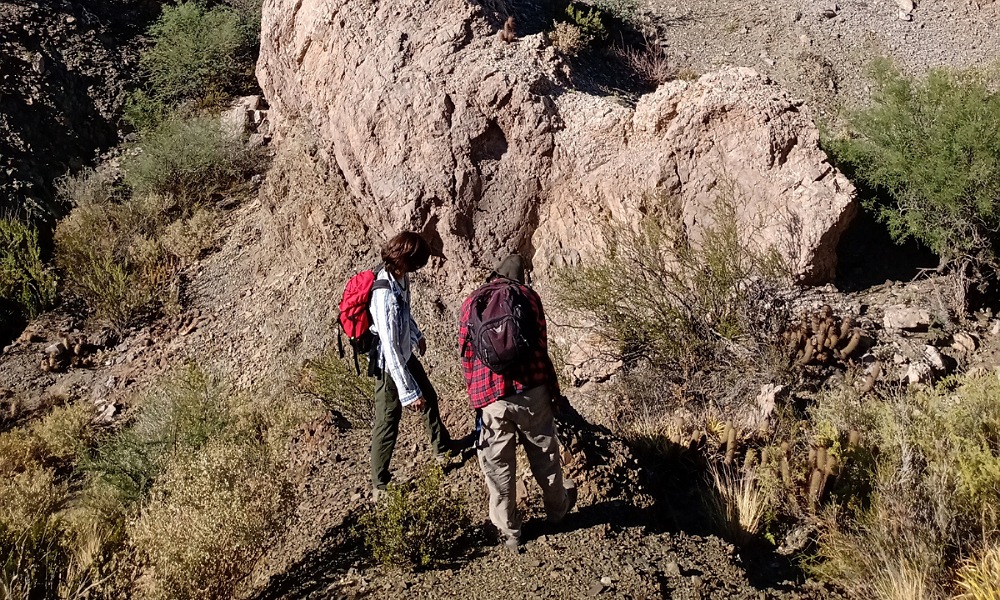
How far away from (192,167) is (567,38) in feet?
19.4

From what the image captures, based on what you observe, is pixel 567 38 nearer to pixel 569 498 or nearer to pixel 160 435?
pixel 160 435

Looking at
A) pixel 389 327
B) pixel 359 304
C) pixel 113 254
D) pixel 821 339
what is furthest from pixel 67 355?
pixel 821 339

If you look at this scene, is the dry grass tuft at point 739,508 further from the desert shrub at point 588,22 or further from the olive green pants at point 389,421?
the desert shrub at point 588,22

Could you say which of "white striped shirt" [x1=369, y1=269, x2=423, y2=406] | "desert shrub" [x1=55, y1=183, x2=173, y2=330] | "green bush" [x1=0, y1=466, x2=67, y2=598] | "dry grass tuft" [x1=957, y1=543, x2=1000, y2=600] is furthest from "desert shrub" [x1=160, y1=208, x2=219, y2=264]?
"dry grass tuft" [x1=957, y1=543, x2=1000, y2=600]

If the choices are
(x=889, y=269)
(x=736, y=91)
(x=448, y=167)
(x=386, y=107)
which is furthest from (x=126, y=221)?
(x=889, y=269)

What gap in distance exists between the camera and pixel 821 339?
6.32 metres

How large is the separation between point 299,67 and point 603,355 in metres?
5.53

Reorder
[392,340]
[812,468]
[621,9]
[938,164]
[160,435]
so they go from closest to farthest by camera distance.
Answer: [392,340], [812,468], [938,164], [160,435], [621,9]

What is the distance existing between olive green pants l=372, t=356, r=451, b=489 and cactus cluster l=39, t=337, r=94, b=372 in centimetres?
682

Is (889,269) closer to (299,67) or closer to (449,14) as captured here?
(449,14)

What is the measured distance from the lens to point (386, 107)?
8133 millimetres

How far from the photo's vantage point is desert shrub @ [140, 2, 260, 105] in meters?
12.5

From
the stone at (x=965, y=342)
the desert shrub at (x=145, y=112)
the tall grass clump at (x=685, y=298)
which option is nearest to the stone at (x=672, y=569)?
the tall grass clump at (x=685, y=298)

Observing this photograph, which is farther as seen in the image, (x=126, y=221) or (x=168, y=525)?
(x=126, y=221)
